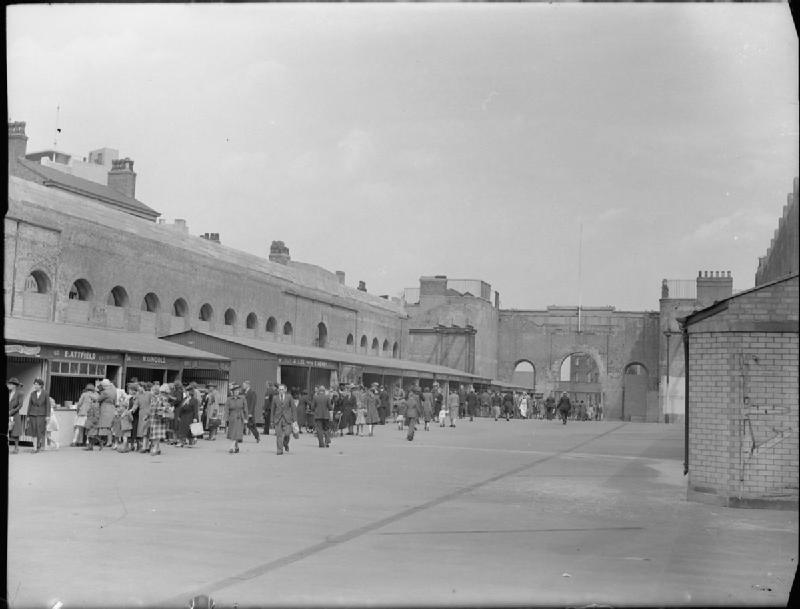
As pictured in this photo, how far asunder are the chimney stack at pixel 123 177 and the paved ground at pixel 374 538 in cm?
2514

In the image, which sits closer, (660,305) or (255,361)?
(255,361)

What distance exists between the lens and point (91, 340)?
65.0ft

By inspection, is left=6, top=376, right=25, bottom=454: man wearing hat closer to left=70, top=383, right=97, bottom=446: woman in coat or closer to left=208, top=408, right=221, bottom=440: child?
left=70, top=383, right=97, bottom=446: woman in coat

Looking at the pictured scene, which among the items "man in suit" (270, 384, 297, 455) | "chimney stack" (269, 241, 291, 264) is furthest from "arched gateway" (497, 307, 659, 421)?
"man in suit" (270, 384, 297, 455)

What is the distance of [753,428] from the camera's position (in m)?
10.3

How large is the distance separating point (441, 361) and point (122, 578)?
1747 inches

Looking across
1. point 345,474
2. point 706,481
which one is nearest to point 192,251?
point 345,474

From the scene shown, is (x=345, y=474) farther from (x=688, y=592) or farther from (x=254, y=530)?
(x=688, y=592)

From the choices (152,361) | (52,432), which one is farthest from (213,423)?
(52,432)

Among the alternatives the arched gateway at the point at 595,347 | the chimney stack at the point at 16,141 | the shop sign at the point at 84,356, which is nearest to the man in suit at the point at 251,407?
the shop sign at the point at 84,356

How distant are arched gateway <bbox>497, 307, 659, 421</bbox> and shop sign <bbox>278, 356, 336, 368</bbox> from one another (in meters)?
24.5

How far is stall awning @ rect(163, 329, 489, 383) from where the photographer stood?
26.3 metres

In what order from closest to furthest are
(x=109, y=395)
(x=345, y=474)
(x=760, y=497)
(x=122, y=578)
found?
(x=122, y=578)
(x=760, y=497)
(x=345, y=474)
(x=109, y=395)

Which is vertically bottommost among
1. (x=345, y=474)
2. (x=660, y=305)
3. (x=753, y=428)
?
(x=345, y=474)
